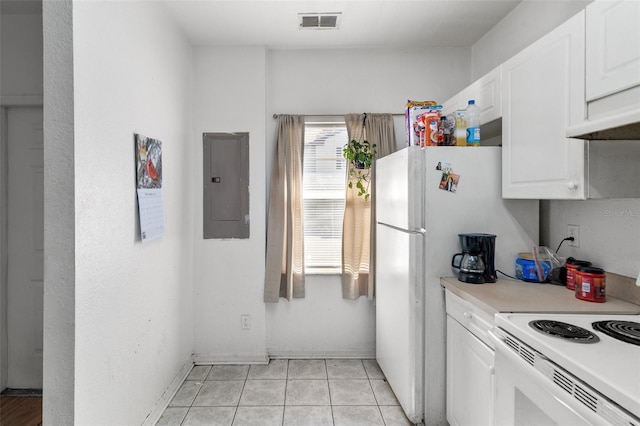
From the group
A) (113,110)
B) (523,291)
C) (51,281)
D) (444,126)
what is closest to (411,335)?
(523,291)

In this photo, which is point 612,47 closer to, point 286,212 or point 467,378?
point 467,378

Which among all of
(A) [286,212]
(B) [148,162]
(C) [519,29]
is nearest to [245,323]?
(A) [286,212]

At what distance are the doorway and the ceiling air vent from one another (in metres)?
1.90

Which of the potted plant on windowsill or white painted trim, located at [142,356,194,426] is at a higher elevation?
the potted plant on windowsill

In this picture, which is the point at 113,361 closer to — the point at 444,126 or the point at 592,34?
the point at 444,126

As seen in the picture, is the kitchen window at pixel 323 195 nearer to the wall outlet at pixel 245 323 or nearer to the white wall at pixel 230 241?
the white wall at pixel 230 241

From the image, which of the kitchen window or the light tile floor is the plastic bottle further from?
the light tile floor

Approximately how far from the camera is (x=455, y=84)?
2768 mm

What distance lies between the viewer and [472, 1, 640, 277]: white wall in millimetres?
1493

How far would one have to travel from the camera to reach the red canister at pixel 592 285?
1.44 m

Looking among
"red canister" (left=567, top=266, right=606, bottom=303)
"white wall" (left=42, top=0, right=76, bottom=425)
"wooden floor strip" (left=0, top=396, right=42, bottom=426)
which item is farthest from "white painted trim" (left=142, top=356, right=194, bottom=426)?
"red canister" (left=567, top=266, right=606, bottom=303)

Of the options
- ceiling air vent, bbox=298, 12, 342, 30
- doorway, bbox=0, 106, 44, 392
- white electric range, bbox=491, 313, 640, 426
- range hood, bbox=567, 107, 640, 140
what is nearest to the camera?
white electric range, bbox=491, 313, 640, 426

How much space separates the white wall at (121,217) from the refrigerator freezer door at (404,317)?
5.06 ft

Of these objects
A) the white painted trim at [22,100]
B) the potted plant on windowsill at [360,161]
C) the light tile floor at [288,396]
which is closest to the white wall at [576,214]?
the potted plant on windowsill at [360,161]
